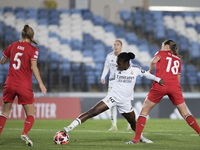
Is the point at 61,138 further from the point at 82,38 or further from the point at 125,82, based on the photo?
the point at 82,38

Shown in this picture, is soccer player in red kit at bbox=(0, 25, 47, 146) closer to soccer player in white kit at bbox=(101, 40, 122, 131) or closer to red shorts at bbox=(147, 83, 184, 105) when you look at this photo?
red shorts at bbox=(147, 83, 184, 105)

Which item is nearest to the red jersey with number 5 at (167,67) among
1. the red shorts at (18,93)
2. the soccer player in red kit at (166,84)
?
the soccer player in red kit at (166,84)

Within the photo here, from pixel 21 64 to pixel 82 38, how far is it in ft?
45.4

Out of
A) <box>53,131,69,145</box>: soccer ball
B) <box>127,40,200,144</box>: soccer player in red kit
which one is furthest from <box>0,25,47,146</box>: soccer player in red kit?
<box>127,40,200,144</box>: soccer player in red kit

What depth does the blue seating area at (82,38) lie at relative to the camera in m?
A: 15.7

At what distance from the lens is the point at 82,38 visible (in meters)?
19.8

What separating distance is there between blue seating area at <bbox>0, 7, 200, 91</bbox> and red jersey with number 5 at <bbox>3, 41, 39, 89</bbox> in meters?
8.98

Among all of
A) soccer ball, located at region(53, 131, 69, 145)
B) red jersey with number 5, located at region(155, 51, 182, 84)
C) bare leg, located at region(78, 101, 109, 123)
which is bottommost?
soccer ball, located at region(53, 131, 69, 145)

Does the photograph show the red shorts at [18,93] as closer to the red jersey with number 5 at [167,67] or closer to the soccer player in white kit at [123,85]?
the soccer player in white kit at [123,85]

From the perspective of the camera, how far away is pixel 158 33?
21109 mm

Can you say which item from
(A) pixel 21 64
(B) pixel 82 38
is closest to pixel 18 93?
(A) pixel 21 64

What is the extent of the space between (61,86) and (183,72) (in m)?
6.44

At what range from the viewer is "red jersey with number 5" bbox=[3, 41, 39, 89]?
6043 millimetres

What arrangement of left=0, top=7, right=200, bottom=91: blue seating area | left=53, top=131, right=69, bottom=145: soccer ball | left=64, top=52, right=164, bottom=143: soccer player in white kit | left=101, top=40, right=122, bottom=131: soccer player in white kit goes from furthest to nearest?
left=0, top=7, right=200, bottom=91: blue seating area → left=101, top=40, right=122, bottom=131: soccer player in white kit → left=64, top=52, right=164, bottom=143: soccer player in white kit → left=53, top=131, right=69, bottom=145: soccer ball
